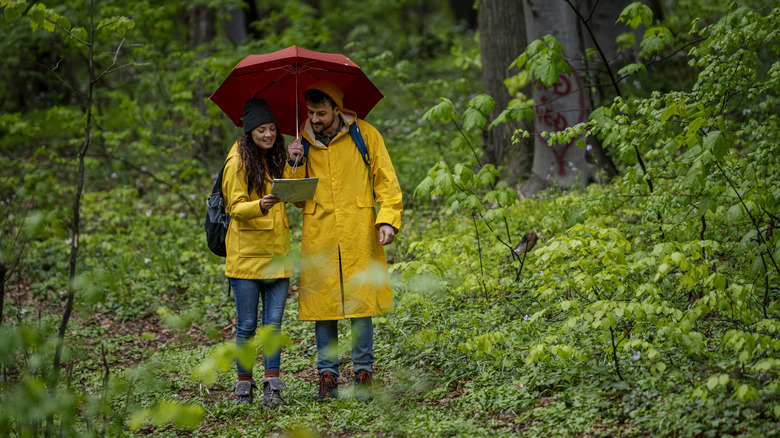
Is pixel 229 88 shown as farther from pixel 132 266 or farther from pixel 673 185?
pixel 132 266

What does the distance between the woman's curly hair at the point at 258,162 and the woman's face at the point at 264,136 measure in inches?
1.2

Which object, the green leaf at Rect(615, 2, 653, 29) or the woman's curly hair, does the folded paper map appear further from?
the green leaf at Rect(615, 2, 653, 29)

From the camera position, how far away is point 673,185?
385cm

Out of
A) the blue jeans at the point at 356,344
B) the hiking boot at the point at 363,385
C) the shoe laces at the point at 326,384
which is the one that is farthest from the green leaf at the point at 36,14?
the hiking boot at the point at 363,385

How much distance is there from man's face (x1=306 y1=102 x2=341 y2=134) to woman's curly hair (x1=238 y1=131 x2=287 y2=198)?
0.84ft

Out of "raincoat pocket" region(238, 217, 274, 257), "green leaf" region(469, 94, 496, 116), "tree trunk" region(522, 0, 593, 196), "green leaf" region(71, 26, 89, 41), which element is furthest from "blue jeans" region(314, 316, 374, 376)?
"tree trunk" region(522, 0, 593, 196)

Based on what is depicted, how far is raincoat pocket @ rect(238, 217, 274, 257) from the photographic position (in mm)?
3615

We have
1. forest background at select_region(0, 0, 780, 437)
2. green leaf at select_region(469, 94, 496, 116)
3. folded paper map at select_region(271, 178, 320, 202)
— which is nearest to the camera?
forest background at select_region(0, 0, 780, 437)

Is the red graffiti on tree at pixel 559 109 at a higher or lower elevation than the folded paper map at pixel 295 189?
higher

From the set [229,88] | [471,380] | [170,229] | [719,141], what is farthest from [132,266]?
[719,141]

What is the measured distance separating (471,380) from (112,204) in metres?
6.97

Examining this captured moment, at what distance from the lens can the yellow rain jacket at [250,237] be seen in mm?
3613

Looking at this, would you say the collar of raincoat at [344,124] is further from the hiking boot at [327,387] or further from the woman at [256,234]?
the hiking boot at [327,387]

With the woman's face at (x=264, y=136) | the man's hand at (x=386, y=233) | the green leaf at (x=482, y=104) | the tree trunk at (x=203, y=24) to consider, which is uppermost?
the tree trunk at (x=203, y=24)
